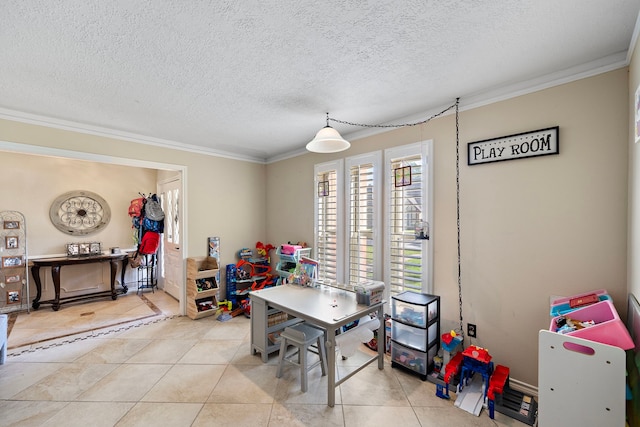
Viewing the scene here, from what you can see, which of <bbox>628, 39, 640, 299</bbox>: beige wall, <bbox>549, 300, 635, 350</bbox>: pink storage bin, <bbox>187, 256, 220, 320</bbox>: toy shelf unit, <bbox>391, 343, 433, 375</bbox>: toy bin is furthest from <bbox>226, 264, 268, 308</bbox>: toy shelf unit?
<bbox>628, 39, 640, 299</bbox>: beige wall

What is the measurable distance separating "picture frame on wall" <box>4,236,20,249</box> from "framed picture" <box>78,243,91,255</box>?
2.42 feet

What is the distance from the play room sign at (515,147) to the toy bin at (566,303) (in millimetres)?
1023

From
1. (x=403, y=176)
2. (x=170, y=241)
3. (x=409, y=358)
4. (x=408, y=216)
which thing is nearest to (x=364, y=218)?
(x=408, y=216)

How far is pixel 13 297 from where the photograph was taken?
13.0 feet

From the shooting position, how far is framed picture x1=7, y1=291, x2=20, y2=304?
155 inches

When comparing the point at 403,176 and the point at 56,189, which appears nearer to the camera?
the point at 403,176

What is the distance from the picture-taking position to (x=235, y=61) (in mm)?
1848

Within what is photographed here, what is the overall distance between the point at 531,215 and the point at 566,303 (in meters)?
0.67

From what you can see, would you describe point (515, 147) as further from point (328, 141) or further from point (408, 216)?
point (328, 141)

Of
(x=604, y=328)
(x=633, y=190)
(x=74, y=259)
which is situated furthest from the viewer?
(x=74, y=259)

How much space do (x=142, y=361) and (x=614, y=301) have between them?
4012mm

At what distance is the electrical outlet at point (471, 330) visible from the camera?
7.89 ft

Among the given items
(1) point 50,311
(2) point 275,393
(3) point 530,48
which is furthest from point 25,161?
(3) point 530,48

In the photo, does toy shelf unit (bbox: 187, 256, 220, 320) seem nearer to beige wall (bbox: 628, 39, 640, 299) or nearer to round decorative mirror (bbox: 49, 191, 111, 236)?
round decorative mirror (bbox: 49, 191, 111, 236)
